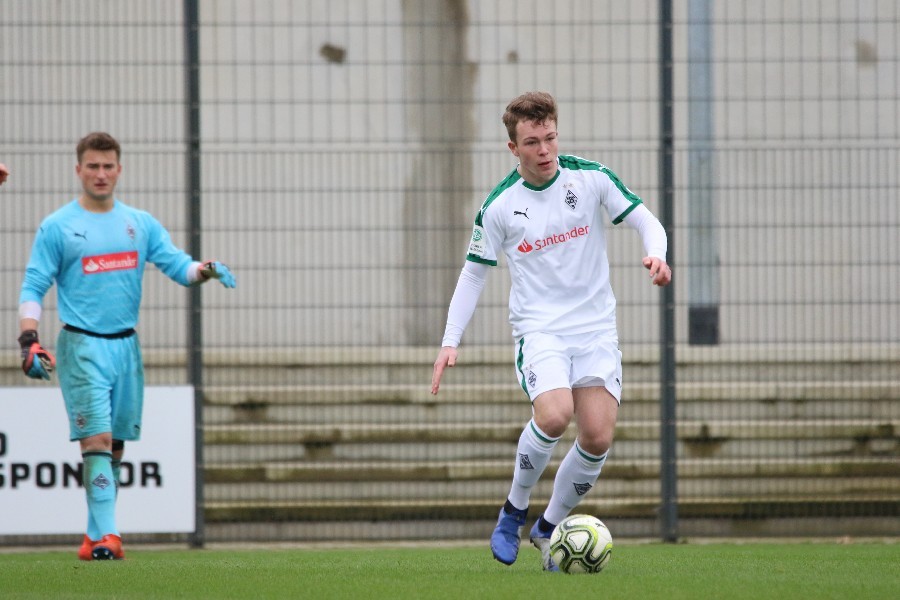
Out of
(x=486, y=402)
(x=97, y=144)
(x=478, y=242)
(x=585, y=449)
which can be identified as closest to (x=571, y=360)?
(x=585, y=449)

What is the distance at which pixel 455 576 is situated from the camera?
6293 mm

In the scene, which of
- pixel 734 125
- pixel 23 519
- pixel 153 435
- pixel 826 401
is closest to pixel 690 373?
pixel 826 401

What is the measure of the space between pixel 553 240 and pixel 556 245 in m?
0.02

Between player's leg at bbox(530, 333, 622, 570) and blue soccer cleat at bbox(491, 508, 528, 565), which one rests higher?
player's leg at bbox(530, 333, 622, 570)

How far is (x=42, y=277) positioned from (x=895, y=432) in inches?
210

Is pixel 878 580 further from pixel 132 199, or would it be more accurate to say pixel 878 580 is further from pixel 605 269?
pixel 132 199

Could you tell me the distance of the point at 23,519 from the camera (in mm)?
8906

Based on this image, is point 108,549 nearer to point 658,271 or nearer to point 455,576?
point 455,576

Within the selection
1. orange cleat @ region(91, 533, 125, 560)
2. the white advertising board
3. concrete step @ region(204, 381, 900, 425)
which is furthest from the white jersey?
concrete step @ region(204, 381, 900, 425)

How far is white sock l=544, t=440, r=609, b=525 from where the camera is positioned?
635 centimetres

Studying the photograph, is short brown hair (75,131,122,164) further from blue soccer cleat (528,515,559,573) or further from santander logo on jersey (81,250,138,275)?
blue soccer cleat (528,515,559,573)

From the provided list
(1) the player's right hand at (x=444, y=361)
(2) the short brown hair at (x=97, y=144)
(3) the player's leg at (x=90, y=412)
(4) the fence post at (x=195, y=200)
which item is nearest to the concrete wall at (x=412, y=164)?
(4) the fence post at (x=195, y=200)

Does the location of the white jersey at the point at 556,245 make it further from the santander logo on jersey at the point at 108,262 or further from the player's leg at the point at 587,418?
the santander logo on jersey at the point at 108,262

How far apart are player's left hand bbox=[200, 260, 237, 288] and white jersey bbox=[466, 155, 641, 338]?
1.56 meters
